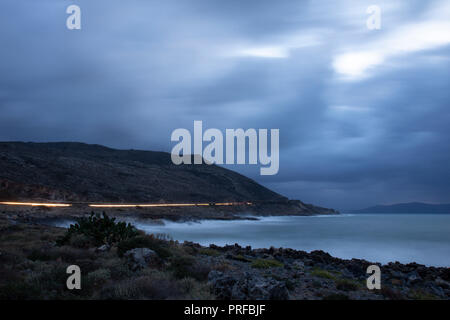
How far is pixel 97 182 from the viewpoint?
7688cm

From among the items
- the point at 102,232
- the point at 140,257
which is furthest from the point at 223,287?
the point at 102,232

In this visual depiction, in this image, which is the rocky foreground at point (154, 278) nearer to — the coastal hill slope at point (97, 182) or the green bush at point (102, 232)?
the green bush at point (102, 232)

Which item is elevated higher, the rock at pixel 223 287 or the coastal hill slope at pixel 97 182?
the coastal hill slope at pixel 97 182

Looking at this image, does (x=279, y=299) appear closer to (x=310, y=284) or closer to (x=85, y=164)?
(x=310, y=284)

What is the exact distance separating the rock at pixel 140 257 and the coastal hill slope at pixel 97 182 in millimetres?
Answer: 39488

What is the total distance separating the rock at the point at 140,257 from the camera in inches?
409

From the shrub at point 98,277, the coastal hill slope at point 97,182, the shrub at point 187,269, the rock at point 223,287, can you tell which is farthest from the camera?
the coastal hill slope at point 97,182

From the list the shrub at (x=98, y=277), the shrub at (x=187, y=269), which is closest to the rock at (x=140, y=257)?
the shrub at (x=187, y=269)

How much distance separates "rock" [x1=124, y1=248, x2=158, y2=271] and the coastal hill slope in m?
39.5

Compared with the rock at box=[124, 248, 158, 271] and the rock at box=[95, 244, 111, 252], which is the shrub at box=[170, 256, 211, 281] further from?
the rock at box=[95, 244, 111, 252]

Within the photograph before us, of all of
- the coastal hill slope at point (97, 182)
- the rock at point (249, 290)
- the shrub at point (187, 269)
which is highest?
the coastal hill slope at point (97, 182)

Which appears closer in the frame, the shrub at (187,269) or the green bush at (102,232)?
the shrub at (187,269)
